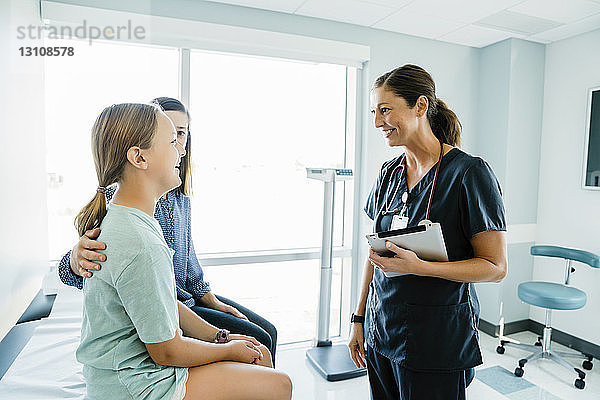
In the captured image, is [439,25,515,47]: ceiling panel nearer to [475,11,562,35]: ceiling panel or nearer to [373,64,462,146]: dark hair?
[475,11,562,35]: ceiling panel

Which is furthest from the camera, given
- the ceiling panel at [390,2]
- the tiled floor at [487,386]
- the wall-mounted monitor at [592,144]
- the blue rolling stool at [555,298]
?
the wall-mounted monitor at [592,144]

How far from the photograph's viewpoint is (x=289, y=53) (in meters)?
2.91

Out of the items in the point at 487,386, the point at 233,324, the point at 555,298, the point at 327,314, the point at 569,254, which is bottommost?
the point at 487,386

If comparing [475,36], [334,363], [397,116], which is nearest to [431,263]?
[397,116]

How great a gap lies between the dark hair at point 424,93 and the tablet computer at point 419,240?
40 centimetres

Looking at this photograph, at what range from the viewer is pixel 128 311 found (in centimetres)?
98

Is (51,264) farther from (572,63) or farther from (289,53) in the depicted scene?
(572,63)

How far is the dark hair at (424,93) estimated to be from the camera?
4.47 ft

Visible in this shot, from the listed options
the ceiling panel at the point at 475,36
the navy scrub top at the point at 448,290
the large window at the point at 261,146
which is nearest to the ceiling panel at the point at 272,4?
the large window at the point at 261,146

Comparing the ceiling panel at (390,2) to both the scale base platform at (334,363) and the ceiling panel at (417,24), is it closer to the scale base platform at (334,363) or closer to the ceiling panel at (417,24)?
the ceiling panel at (417,24)

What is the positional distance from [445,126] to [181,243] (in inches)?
44.8

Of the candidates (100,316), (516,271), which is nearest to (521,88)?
(516,271)

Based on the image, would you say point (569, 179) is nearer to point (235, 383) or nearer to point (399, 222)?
point (399, 222)

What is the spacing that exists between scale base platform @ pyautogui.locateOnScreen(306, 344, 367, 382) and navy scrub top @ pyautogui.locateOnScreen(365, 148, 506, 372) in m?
1.39
